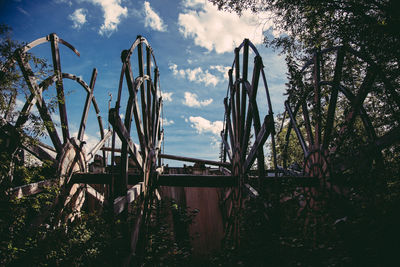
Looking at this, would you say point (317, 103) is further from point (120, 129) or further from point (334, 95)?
point (120, 129)

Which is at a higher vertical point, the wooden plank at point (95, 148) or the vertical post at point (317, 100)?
the vertical post at point (317, 100)

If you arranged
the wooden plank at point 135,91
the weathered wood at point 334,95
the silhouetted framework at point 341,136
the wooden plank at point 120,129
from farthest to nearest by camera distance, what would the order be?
1. the weathered wood at point 334,95
2. the wooden plank at point 135,91
3. the silhouetted framework at point 341,136
4. the wooden plank at point 120,129

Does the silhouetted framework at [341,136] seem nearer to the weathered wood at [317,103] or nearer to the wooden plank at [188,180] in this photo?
the weathered wood at [317,103]

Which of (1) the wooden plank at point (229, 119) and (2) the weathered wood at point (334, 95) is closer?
(2) the weathered wood at point (334, 95)

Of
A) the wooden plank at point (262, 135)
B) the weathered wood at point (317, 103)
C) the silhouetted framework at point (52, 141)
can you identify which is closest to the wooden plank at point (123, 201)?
the silhouetted framework at point (52, 141)

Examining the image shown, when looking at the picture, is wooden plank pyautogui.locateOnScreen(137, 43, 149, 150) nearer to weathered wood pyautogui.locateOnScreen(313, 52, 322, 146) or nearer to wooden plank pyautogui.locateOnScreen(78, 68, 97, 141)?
wooden plank pyautogui.locateOnScreen(78, 68, 97, 141)

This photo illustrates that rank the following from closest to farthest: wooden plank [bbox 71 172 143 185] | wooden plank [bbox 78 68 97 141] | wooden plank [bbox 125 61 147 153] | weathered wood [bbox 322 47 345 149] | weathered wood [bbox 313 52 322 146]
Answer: wooden plank [bbox 125 61 147 153] < wooden plank [bbox 71 172 143 185] < weathered wood [bbox 322 47 345 149] < weathered wood [bbox 313 52 322 146] < wooden plank [bbox 78 68 97 141]

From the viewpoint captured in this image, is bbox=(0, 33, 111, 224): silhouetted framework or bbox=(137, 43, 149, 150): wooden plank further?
bbox=(137, 43, 149, 150): wooden plank

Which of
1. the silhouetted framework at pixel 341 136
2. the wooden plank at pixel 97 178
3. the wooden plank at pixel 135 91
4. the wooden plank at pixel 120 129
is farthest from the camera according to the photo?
the wooden plank at pixel 97 178

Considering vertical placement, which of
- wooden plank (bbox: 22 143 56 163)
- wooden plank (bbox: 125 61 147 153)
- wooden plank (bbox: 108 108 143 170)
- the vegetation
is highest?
wooden plank (bbox: 125 61 147 153)

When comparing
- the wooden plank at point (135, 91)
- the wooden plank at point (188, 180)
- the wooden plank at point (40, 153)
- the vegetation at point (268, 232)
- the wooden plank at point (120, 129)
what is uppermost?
the wooden plank at point (135, 91)

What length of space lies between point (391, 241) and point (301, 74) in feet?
13.1

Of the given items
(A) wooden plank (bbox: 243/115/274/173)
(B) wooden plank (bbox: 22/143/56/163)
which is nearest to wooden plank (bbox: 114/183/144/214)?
(B) wooden plank (bbox: 22/143/56/163)

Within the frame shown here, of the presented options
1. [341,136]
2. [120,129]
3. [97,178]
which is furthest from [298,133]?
[97,178]
